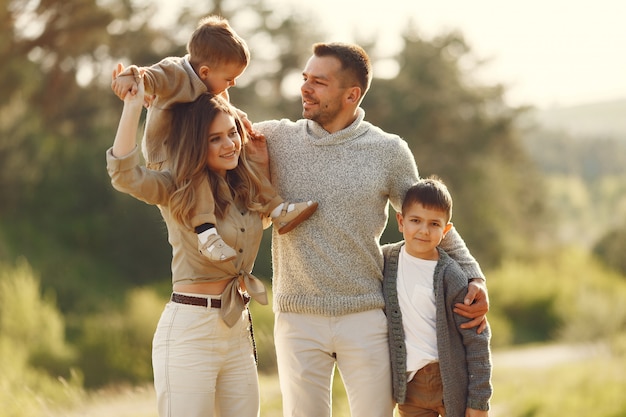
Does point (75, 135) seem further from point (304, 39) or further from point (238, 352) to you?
point (238, 352)

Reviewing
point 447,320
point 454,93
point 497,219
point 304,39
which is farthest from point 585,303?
point 447,320

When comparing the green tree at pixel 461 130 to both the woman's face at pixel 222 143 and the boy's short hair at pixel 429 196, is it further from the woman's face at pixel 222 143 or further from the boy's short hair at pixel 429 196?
the woman's face at pixel 222 143

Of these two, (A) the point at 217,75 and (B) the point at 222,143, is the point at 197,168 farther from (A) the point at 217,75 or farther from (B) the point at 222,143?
(A) the point at 217,75

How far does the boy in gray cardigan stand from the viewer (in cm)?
323

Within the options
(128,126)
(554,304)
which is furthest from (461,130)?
(128,126)

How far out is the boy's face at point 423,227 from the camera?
3.28 m

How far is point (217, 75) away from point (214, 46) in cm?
10

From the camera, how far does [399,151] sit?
338cm

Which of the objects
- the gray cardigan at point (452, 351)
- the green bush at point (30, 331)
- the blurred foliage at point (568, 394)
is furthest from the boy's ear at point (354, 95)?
→ the green bush at point (30, 331)

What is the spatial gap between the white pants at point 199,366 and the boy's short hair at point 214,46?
32.3 inches

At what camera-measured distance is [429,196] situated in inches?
129

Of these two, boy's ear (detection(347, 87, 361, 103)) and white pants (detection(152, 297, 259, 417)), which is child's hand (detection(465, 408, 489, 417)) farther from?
boy's ear (detection(347, 87, 361, 103))

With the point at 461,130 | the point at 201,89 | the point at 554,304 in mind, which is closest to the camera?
the point at 201,89

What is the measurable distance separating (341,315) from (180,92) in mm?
960
